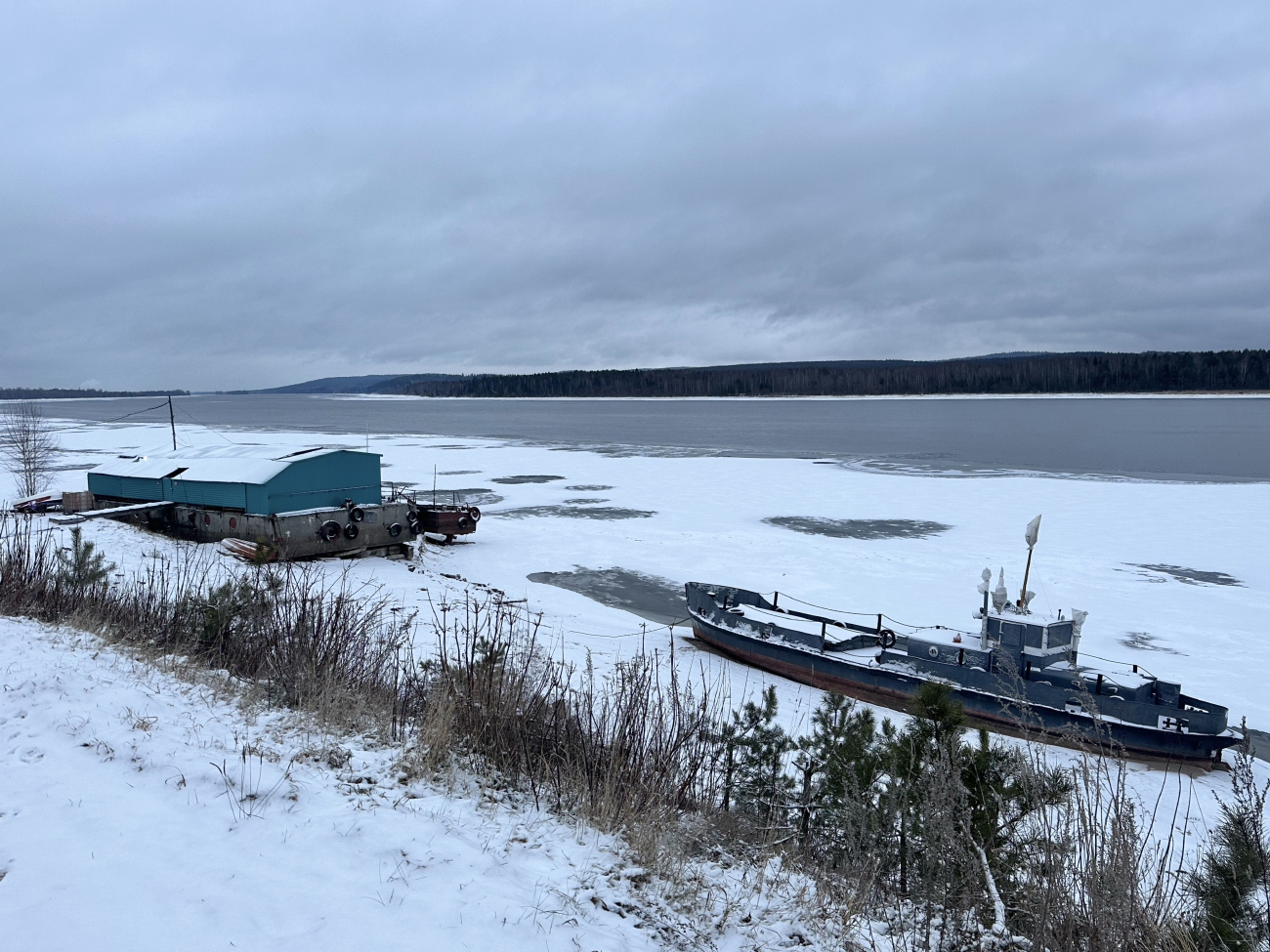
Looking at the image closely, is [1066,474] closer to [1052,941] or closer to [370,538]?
[370,538]

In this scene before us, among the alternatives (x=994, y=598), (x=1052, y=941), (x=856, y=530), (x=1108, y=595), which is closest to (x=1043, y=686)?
(x=994, y=598)

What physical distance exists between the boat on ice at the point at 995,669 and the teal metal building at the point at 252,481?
45.8ft

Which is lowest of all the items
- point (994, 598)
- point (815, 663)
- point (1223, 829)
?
point (815, 663)

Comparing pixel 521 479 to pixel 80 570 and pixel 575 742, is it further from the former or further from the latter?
pixel 575 742

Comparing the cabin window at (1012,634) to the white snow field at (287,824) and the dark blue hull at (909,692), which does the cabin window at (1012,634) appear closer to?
the dark blue hull at (909,692)

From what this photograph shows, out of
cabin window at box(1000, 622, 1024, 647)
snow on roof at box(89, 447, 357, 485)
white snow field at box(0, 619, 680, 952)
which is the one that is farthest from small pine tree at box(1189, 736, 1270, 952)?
snow on roof at box(89, 447, 357, 485)

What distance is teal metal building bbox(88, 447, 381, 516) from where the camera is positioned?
2495cm

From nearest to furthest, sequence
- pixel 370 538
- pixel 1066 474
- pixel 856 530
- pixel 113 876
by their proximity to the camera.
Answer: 1. pixel 113 876
2. pixel 370 538
3. pixel 856 530
4. pixel 1066 474

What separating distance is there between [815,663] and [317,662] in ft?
36.3

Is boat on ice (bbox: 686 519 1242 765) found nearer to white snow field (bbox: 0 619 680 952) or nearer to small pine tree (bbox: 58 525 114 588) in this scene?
white snow field (bbox: 0 619 680 952)

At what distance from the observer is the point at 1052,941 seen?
402 cm

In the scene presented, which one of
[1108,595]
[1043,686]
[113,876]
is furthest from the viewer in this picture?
[1108,595]

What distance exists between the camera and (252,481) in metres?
24.8

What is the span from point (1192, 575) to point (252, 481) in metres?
28.4
